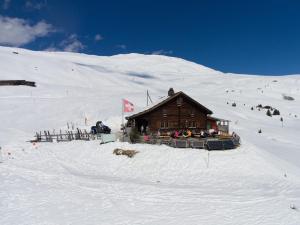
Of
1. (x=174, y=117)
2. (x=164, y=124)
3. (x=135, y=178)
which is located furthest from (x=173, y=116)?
(x=135, y=178)

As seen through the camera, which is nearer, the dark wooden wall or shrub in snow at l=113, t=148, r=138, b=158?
shrub in snow at l=113, t=148, r=138, b=158

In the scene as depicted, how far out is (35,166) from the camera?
30359mm

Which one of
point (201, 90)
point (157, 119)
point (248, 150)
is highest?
point (201, 90)

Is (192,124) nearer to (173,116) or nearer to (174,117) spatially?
(174,117)

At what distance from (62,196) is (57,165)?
394 inches

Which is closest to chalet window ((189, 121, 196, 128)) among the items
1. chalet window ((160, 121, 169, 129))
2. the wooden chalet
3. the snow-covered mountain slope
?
the wooden chalet

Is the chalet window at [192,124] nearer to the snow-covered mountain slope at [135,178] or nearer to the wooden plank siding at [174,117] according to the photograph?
the wooden plank siding at [174,117]

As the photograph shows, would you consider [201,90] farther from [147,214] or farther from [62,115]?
[147,214]

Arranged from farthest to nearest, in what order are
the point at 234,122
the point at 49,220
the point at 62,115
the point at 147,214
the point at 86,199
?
1. the point at 234,122
2. the point at 62,115
3. the point at 86,199
4. the point at 147,214
5. the point at 49,220

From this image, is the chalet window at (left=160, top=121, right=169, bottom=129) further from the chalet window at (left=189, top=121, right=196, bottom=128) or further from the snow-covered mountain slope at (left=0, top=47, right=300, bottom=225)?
the snow-covered mountain slope at (left=0, top=47, right=300, bottom=225)

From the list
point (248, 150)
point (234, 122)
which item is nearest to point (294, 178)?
point (248, 150)

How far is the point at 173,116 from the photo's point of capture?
40.5 m

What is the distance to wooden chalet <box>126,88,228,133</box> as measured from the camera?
39.9 meters

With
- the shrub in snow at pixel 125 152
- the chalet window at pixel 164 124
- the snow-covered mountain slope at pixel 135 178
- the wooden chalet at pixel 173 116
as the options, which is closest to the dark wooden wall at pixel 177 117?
the wooden chalet at pixel 173 116
